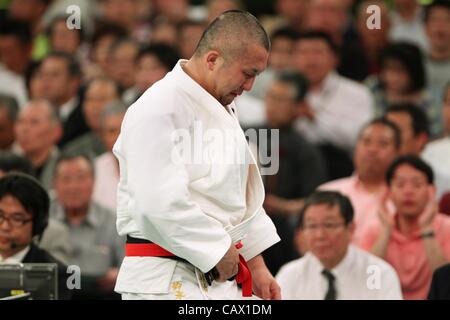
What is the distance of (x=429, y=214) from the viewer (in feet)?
25.4

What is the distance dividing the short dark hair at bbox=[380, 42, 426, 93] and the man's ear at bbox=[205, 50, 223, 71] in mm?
4646

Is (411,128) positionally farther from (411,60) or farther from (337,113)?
(337,113)

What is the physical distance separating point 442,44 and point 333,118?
4.22 ft

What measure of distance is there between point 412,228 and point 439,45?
2875mm

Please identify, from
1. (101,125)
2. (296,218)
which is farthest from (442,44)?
(101,125)

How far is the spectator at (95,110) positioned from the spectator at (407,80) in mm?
2501

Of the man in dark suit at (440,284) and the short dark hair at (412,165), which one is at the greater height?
the short dark hair at (412,165)

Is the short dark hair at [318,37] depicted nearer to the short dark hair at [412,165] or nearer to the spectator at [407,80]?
the spectator at [407,80]

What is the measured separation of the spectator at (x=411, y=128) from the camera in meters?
8.98

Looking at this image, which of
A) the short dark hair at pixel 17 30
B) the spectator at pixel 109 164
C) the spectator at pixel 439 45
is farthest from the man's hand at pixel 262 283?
the short dark hair at pixel 17 30

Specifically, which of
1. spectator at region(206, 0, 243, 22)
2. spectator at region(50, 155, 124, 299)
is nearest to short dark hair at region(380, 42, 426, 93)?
spectator at region(206, 0, 243, 22)

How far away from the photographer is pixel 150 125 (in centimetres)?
511

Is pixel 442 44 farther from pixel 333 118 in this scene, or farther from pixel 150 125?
pixel 150 125

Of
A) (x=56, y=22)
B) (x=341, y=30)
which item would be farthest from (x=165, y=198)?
(x=56, y=22)
